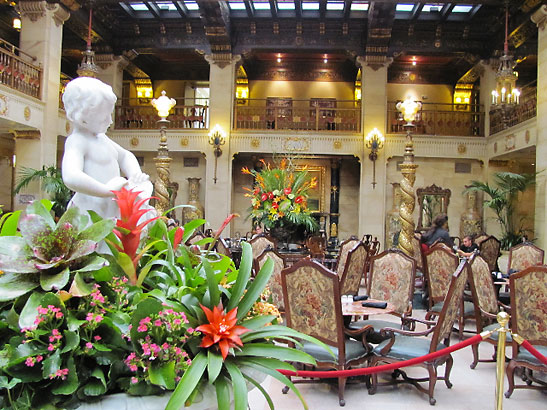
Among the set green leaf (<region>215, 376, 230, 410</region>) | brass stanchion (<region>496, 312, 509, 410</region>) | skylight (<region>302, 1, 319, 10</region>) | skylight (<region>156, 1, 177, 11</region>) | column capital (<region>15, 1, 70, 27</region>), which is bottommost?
brass stanchion (<region>496, 312, 509, 410</region>)

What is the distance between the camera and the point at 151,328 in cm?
120

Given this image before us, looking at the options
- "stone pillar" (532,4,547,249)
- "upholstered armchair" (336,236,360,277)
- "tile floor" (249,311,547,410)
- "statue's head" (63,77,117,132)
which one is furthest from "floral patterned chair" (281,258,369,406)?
"stone pillar" (532,4,547,249)

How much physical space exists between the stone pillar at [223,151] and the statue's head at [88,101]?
12402 mm

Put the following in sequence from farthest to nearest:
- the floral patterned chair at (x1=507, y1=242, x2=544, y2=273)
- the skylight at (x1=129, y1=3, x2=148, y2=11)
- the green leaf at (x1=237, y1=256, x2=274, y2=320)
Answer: the skylight at (x1=129, y1=3, x2=148, y2=11), the floral patterned chair at (x1=507, y1=242, x2=544, y2=273), the green leaf at (x1=237, y1=256, x2=274, y2=320)

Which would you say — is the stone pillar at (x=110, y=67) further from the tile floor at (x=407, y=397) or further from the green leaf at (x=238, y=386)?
the green leaf at (x=238, y=386)

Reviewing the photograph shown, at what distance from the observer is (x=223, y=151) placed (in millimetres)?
14672

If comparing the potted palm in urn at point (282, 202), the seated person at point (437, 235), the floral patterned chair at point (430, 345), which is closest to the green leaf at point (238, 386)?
the floral patterned chair at point (430, 345)

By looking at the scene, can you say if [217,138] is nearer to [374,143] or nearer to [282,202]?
[374,143]

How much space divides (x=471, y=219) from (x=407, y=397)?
12.2 m

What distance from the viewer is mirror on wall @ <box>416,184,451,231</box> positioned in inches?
598

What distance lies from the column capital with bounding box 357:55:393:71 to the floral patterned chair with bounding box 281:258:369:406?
12.3m

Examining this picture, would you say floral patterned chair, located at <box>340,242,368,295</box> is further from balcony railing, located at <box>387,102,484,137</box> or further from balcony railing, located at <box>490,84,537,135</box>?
balcony railing, located at <box>387,102,484,137</box>

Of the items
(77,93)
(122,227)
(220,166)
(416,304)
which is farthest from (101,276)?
(220,166)

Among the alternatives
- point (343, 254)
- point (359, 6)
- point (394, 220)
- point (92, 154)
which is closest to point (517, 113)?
point (394, 220)
